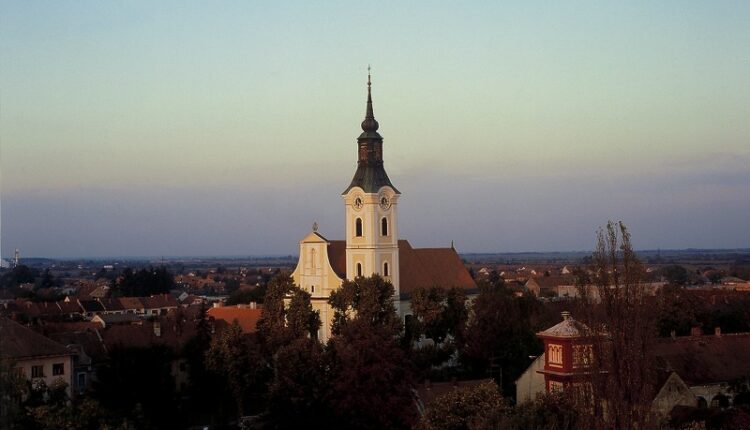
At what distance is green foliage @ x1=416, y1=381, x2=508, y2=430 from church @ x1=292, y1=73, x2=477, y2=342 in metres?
26.6

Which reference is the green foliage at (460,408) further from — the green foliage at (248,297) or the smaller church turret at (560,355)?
the green foliage at (248,297)

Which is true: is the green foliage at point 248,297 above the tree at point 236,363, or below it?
above

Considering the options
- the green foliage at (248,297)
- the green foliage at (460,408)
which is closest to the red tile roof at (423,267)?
the green foliage at (248,297)

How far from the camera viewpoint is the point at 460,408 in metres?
31.1

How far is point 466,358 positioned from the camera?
5075 cm

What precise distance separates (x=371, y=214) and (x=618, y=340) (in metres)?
33.3

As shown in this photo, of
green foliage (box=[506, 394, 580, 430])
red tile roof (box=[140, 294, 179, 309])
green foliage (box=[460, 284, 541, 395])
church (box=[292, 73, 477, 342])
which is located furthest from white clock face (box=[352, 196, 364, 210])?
red tile roof (box=[140, 294, 179, 309])

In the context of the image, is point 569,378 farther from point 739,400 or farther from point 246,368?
point 246,368

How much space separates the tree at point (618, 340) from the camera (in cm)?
2519

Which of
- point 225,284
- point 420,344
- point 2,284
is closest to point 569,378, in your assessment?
point 2,284

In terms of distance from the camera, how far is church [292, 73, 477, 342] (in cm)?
5859

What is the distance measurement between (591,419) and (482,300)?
30.2m

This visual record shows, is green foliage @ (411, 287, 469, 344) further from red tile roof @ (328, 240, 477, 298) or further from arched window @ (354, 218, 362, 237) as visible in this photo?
arched window @ (354, 218, 362, 237)

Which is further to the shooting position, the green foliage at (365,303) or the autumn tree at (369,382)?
the green foliage at (365,303)
